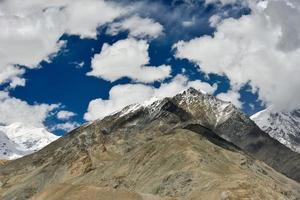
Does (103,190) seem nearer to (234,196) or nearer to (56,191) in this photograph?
(56,191)

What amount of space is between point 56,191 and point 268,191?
50.4m

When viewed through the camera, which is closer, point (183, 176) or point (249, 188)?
point (249, 188)

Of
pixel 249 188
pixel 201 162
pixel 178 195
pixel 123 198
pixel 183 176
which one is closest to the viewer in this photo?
pixel 123 198

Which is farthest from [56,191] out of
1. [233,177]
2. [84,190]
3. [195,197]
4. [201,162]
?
[201,162]

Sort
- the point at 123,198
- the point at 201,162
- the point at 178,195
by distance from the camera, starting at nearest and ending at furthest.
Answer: the point at 123,198, the point at 178,195, the point at 201,162

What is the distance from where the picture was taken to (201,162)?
199 m

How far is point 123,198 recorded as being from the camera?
124688 mm

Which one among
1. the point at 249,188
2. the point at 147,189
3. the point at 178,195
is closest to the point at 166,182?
the point at 147,189

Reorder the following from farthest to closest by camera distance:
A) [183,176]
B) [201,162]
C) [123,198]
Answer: [201,162] → [183,176] → [123,198]

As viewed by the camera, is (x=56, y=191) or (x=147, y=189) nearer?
(x=56, y=191)

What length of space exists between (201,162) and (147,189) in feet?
69.6

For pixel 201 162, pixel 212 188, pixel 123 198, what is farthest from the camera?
pixel 201 162

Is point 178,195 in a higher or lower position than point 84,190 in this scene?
lower

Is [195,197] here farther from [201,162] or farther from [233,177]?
[201,162]
